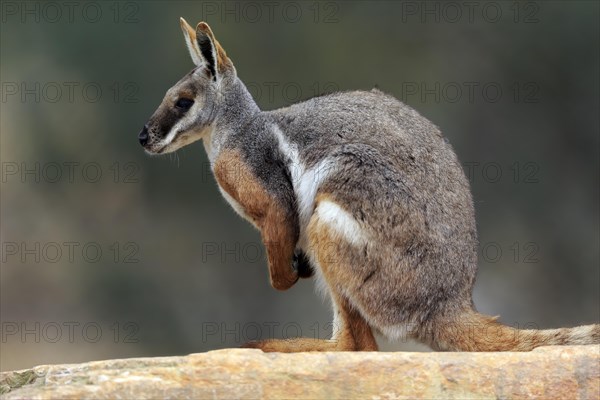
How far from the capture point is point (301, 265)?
7.34 metres

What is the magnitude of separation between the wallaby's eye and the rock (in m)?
2.72

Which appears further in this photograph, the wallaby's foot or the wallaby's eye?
the wallaby's eye

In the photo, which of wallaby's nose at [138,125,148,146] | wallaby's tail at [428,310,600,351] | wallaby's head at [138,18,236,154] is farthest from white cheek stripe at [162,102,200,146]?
wallaby's tail at [428,310,600,351]

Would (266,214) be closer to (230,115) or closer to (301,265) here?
(301,265)

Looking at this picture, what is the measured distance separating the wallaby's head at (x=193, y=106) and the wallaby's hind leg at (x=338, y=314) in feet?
4.61

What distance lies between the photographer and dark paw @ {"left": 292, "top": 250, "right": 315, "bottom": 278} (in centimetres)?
730

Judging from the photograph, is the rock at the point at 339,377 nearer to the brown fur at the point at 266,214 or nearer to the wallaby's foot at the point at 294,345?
the wallaby's foot at the point at 294,345

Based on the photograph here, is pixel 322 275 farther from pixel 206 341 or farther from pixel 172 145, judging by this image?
pixel 206 341

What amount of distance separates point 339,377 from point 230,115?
2980mm

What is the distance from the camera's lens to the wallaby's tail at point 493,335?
609 cm

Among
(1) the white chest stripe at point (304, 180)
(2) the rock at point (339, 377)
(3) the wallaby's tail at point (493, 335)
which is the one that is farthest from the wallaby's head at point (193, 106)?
(2) the rock at point (339, 377)

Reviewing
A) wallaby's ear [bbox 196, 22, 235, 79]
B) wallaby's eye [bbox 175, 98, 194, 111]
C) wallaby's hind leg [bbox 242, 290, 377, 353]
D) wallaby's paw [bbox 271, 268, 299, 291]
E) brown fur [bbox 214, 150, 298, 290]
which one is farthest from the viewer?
wallaby's eye [bbox 175, 98, 194, 111]

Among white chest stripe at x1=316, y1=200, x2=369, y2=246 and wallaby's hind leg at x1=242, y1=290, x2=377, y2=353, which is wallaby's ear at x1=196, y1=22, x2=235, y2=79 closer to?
white chest stripe at x1=316, y1=200, x2=369, y2=246

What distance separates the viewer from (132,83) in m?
17.0
